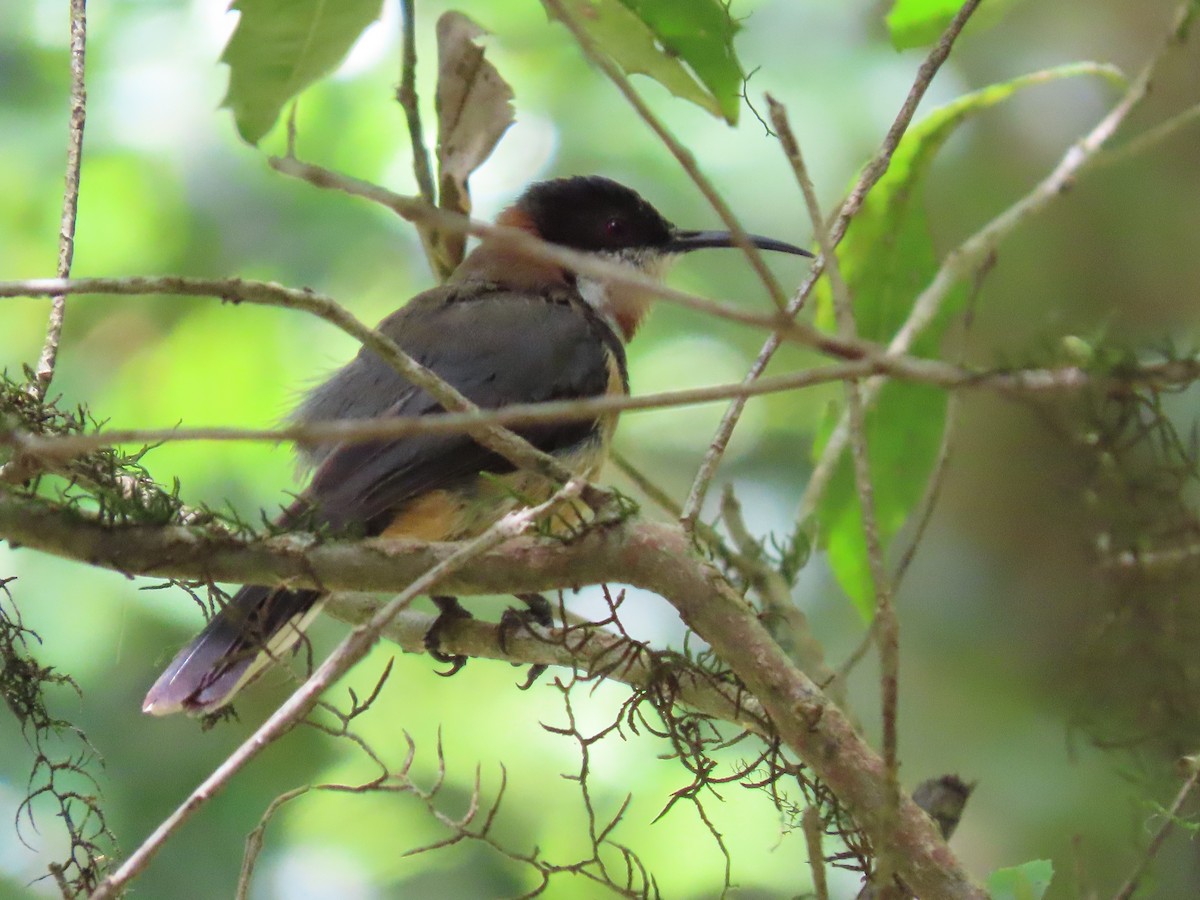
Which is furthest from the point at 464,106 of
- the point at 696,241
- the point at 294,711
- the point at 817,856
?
the point at 817,856

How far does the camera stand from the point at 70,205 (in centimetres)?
253

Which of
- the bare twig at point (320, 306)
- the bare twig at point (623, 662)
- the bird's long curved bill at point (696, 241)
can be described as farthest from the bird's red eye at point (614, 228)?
the bare twig at point (320, 306)

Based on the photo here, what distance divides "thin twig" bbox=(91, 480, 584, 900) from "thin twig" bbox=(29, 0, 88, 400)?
1.00 meters

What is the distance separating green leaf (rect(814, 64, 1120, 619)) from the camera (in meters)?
3.28

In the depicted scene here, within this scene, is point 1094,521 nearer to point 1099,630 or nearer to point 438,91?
point 1099,630

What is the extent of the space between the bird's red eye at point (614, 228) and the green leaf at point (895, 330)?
138 cm

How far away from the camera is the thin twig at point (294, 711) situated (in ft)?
5.17

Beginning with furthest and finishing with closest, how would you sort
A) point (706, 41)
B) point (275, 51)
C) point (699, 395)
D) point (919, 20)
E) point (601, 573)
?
point (919, 20) → point (706, 41) → point (275, 51) → point (601, 573) → point (699, 395)

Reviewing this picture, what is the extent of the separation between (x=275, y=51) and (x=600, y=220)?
2.51 m

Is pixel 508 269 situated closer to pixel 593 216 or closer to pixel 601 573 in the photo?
pixel 593 216

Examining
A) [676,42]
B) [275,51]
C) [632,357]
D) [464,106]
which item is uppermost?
[632,357]

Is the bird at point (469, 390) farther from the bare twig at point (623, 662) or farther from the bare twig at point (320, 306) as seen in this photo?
the bare twig at point (623, 662)

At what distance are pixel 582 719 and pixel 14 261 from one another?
308 cm

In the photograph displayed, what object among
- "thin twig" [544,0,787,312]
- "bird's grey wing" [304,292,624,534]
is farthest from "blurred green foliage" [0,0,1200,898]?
"thin twig" [544,0,787,312]
